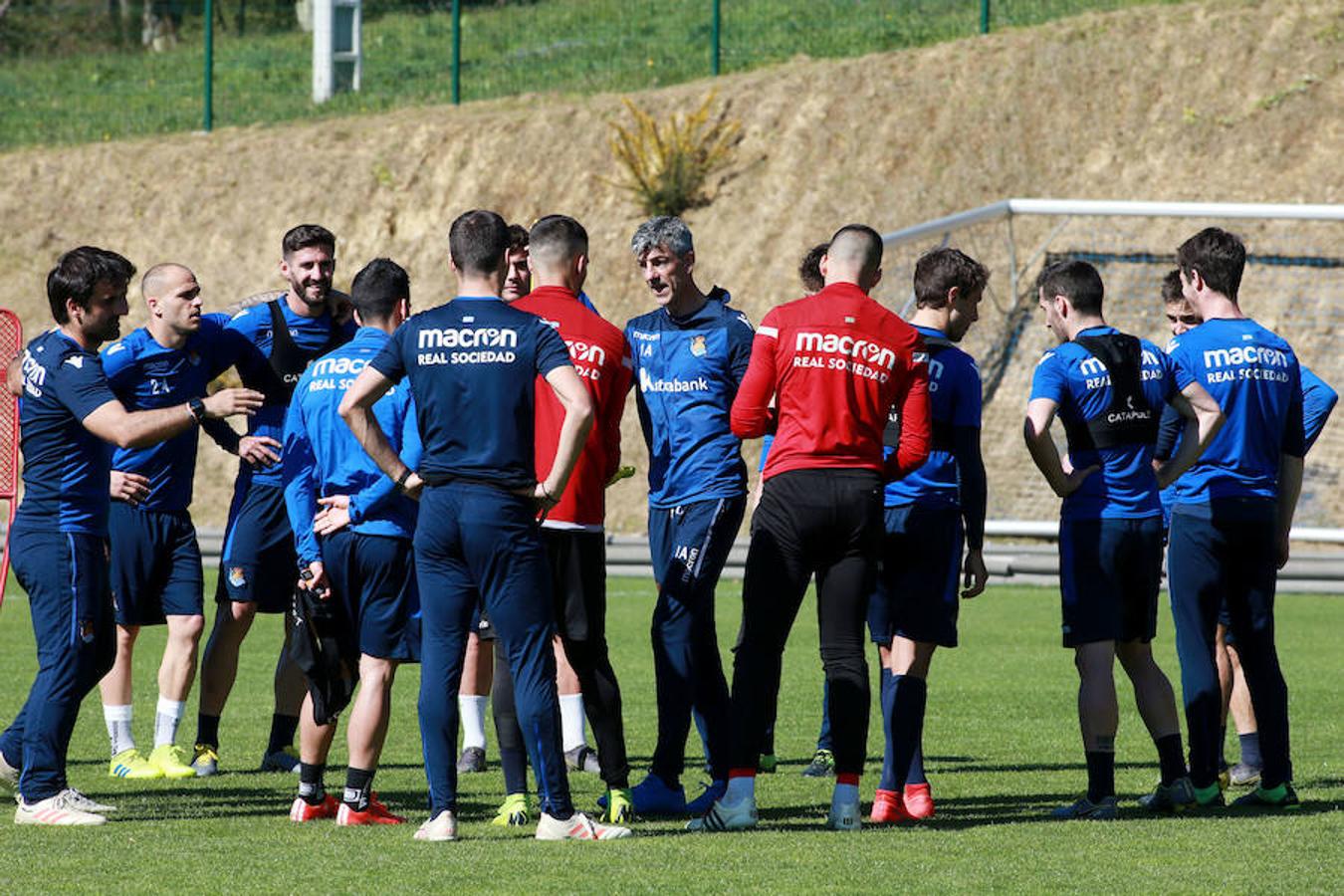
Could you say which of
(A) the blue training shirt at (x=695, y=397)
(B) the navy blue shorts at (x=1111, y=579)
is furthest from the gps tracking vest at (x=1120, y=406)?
(A) the blue training shirt at (x=695, y=397)

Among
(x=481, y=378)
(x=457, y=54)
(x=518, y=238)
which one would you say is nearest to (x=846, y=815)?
(x=481, y=378)

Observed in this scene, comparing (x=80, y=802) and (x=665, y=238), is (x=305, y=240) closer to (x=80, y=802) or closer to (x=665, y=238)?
(x=665, y=238)

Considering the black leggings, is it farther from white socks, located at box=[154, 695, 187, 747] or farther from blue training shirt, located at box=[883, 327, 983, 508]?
white socks, located at box=[154, 695, 187, 747]

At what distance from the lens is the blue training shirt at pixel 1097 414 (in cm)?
766

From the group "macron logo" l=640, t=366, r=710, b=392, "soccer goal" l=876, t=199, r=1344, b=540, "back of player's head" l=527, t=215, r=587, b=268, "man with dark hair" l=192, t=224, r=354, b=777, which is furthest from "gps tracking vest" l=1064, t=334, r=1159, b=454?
"soccer goal" l=876, t=199, r=1344, b=540

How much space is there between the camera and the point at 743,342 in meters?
7.92

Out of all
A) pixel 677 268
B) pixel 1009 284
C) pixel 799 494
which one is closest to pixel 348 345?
pixel 677 268

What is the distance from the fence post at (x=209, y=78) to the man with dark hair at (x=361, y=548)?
2680 centimetres

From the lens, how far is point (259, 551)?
364 inches

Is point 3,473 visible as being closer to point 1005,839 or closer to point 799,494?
point 799,494

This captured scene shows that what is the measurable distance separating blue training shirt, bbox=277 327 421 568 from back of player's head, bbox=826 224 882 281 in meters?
1.77

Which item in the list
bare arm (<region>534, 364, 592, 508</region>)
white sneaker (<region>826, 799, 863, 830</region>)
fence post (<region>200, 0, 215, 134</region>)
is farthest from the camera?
fence post (<region>200, 0, 215, 134</region>)

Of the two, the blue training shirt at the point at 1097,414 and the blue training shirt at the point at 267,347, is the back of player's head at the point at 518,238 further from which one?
the blue training shirt at the point at 1097,414

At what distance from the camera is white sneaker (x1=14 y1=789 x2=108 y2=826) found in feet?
24.2
